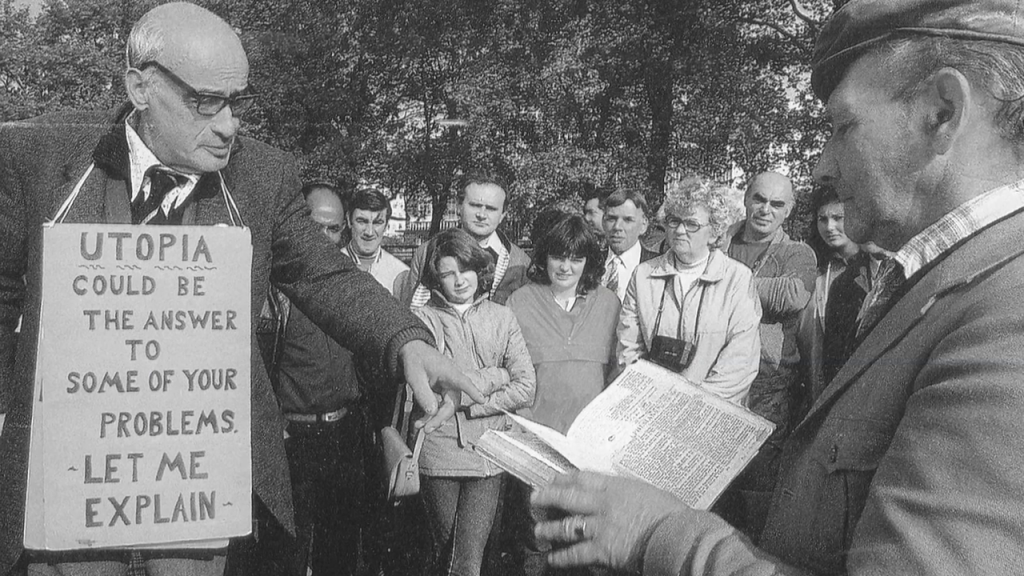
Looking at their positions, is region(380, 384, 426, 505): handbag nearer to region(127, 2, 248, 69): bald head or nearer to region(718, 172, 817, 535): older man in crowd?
region(718, 172, 817, 535): older man in crowd

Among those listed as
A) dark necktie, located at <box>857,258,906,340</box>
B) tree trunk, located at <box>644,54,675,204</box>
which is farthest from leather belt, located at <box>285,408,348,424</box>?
tree trunk, located at <box>644,54,675,204</box>

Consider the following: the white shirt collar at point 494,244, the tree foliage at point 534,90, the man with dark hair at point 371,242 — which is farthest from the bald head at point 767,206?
the tree foliage at point 534,90

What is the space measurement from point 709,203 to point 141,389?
9.16 ft

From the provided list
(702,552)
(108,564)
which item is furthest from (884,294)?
(108,564)

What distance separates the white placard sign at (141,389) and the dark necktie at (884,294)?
137 centimetres

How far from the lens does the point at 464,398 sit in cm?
372

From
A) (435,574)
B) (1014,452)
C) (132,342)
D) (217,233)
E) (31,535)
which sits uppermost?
(1014,452)

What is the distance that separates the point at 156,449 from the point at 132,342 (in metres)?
0.25

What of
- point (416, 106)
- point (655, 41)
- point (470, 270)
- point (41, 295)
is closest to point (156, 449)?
point (41, 295)

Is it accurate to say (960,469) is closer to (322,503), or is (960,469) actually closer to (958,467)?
(958,467)

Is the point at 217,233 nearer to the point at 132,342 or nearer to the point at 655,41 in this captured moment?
the point at 132,342

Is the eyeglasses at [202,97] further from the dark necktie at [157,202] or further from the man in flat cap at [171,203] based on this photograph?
the dark necktie at [157,202]

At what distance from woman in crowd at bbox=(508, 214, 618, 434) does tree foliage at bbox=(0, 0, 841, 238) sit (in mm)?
11738

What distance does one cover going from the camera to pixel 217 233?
2.03m
